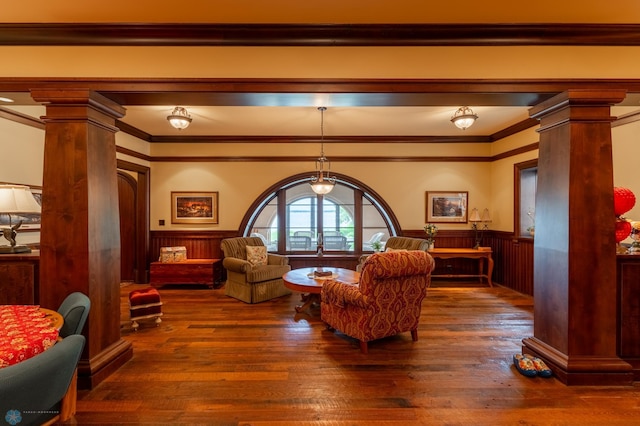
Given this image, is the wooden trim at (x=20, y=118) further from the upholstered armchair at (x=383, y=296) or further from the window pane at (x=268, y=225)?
the upholstered armchair at (x=383, y=296)

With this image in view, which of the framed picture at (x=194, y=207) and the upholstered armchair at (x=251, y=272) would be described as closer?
the upholstered armchair at (x=251, y=272)

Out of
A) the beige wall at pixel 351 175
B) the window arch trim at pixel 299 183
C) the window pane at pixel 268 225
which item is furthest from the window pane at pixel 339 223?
the window pane at pixel 268 225

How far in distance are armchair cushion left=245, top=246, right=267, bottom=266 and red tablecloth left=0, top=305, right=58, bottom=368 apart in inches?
134

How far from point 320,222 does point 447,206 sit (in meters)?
2.65

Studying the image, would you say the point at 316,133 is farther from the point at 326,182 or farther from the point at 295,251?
the point at 295,251

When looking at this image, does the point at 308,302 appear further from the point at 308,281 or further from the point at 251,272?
the point at 251,272

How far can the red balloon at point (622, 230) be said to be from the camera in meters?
2.51

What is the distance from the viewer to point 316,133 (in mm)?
5730

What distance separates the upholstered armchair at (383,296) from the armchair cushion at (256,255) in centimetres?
241

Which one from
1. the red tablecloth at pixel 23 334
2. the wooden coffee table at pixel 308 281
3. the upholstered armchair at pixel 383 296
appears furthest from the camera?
the wooden coffee table at pixel 308 281

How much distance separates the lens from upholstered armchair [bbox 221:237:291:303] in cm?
456

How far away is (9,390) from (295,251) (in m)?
5.30

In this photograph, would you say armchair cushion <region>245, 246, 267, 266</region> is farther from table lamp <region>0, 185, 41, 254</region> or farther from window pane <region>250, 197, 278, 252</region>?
table lamp <region>0, 185, 41, 254</region>

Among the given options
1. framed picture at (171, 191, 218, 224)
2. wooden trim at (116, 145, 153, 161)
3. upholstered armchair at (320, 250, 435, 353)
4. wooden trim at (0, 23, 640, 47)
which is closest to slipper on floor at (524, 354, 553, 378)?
upholstered armchair at (320, 250, 435, 353)
